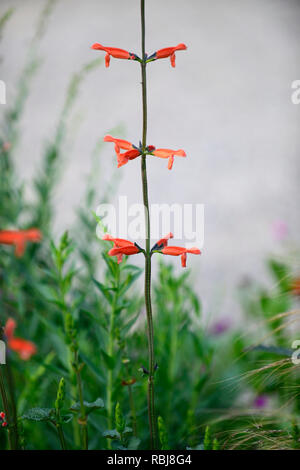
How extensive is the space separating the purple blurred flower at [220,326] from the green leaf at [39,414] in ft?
2.94

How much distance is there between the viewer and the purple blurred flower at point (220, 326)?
120 centimetres

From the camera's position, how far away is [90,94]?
0.92 meters

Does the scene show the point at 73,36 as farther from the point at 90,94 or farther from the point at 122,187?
the point at 122,187

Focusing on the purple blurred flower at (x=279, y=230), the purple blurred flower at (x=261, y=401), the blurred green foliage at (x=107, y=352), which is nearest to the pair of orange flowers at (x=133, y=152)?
the blurred green foliage at (x=107, y=352)

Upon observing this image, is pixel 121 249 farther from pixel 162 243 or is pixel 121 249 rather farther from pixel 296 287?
pixel 296 287

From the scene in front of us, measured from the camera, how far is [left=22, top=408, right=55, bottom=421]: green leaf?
338 millimetres

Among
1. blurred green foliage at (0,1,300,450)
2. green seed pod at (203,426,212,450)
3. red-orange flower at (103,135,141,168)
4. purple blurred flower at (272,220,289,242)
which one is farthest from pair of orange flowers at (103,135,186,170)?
purple blurred flower at (272,220,289,242)

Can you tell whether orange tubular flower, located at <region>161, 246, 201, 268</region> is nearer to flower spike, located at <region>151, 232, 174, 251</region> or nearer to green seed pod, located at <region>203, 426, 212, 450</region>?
flower spike, located at <region>151, 232, 174, 251</region>

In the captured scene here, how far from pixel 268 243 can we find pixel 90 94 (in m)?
0.62

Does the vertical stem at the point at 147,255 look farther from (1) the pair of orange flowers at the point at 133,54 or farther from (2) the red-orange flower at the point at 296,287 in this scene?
(2) the red-orange flower at the point at 296,287

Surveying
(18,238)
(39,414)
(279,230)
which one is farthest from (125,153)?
(279,230)

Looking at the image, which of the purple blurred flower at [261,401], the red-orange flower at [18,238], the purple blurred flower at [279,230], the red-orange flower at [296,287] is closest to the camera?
the red-orange flower at [18,238]

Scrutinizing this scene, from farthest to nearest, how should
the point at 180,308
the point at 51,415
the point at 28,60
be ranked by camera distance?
the point at 28,60 < the point at 180,308 < the point at 51,415
